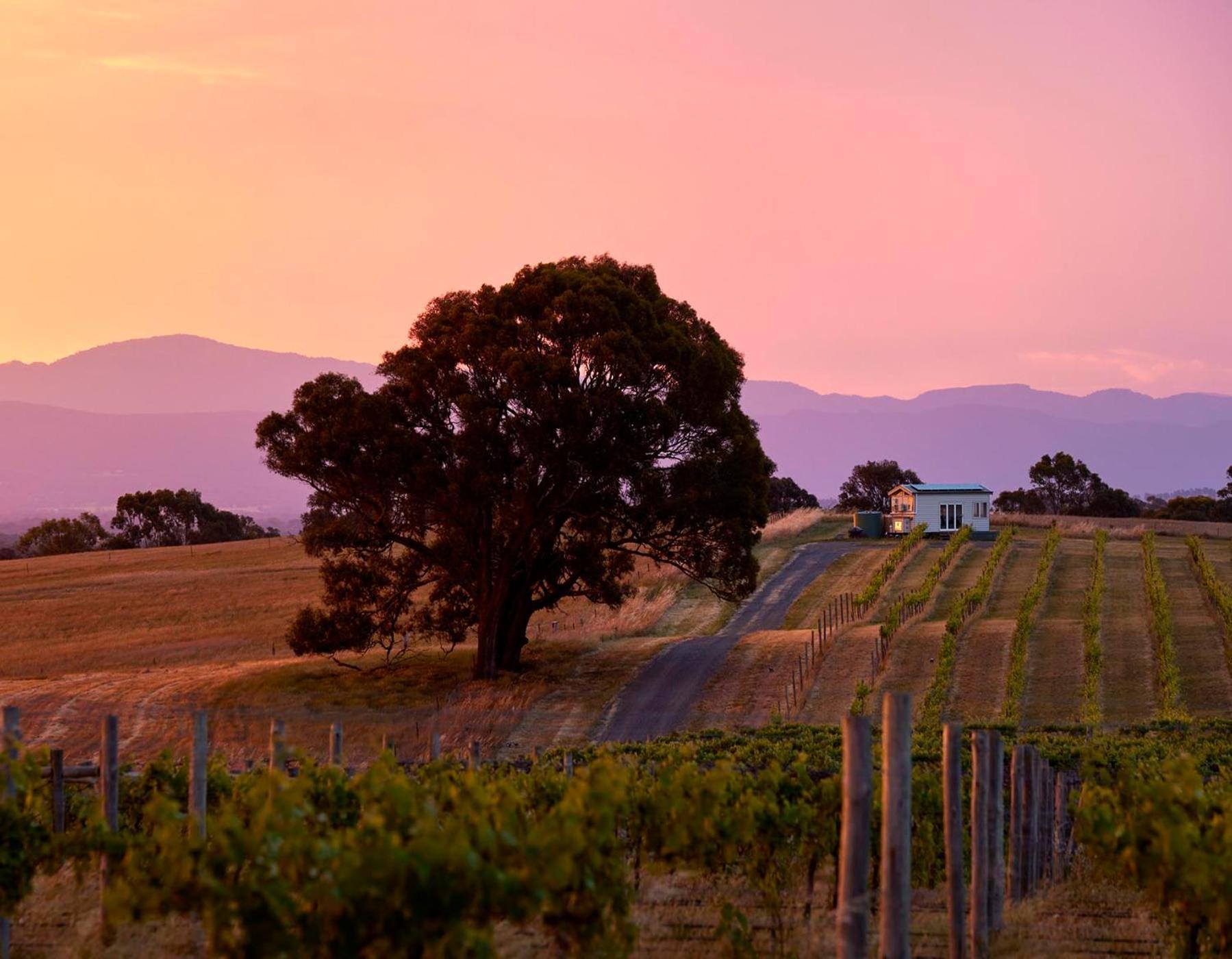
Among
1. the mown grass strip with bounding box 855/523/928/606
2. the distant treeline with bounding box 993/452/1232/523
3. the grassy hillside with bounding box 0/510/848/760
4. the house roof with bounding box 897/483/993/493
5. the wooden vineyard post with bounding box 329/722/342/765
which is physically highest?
the distant treeline with bounding box 993/452/1232/523

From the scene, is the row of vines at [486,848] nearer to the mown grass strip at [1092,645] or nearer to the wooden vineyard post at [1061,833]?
the wooden vineyard post at [1061,833]

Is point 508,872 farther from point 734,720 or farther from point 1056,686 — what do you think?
point 1056,686

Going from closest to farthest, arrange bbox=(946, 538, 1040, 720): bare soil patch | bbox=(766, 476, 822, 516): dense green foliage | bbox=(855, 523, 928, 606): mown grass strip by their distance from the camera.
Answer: bbox=(946, 538, 1040, 720): bare soil patch → bbox=(855, 523, 928, 606): mown grass strip → bbox=(766, 476, 822, 516): dense green foliage

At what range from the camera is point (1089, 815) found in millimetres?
9680

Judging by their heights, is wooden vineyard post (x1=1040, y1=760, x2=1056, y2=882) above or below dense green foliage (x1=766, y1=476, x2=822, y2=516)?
below

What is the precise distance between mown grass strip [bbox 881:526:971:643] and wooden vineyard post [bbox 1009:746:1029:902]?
2516 cm

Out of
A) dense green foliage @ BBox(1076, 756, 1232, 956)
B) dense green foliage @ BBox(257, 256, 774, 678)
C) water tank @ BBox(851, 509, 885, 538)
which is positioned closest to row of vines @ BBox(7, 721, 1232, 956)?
dense green foliage @ BBox(1076, 756, 1232, 956)

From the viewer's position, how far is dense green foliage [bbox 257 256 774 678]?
33.7m

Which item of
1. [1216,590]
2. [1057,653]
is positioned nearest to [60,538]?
[1057,653]

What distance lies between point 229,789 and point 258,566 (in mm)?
60114

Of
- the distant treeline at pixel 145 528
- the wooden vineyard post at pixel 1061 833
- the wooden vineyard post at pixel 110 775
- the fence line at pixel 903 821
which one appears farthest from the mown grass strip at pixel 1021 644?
the distant treeline at pixel 145 528

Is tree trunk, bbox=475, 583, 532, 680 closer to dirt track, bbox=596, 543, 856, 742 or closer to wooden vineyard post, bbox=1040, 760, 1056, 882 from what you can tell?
dirt track, bbox=596, 543, 856, 742

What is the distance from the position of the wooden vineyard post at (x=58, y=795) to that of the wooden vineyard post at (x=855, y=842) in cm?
910

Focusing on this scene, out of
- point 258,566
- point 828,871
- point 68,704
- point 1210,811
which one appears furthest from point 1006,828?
point 258,566
